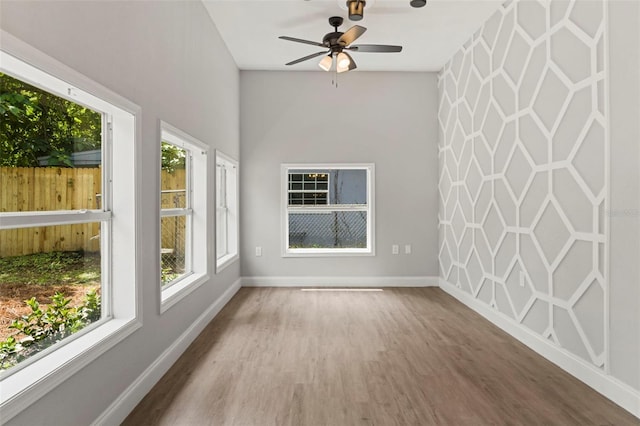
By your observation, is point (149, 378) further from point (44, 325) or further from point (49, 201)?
point (49, 201)

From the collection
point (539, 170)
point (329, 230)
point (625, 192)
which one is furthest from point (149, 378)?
point (329, 230)

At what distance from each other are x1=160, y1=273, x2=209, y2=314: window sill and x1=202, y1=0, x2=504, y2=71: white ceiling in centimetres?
271

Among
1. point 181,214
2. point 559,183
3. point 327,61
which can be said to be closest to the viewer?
point 559,183

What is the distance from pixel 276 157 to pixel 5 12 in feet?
13.7

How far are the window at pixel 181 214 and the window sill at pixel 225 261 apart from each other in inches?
21.9

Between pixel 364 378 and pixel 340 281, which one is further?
pixel 340 281

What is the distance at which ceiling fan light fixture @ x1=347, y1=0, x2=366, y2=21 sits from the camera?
3.25 m

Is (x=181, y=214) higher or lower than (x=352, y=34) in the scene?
lower

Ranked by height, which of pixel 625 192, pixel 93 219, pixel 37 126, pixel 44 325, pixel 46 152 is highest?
pixel 37 126

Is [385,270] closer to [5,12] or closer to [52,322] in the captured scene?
[52,322]

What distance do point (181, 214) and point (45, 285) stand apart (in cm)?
168

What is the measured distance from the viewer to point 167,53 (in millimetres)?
2678

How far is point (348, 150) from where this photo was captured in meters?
5.42

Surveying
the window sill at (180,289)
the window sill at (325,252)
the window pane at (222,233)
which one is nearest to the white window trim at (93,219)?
the window sill at (180,289)
